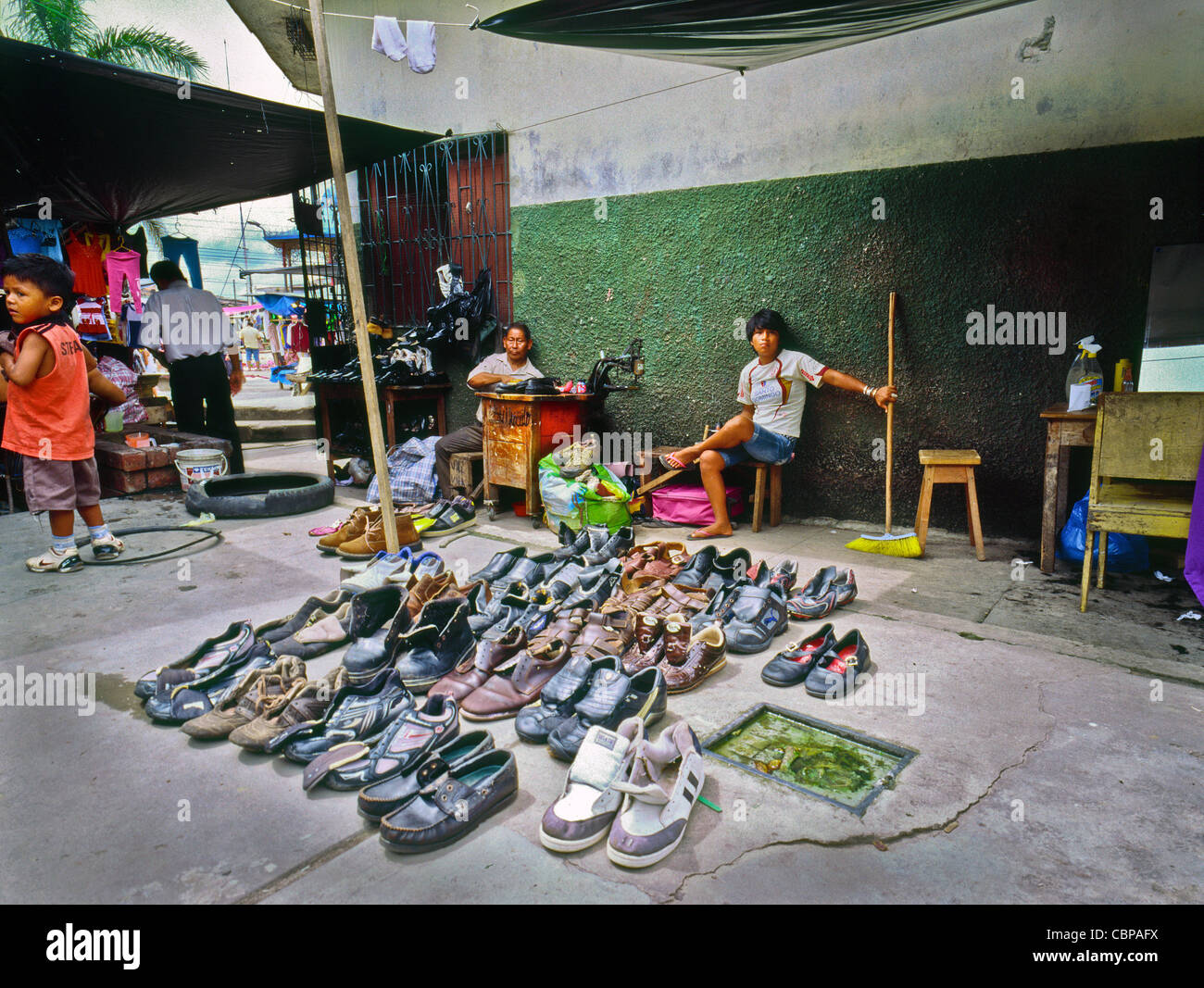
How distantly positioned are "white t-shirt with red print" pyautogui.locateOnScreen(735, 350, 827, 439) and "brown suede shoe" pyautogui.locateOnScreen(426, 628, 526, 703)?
3.18 meters

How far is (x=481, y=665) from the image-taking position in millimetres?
2896

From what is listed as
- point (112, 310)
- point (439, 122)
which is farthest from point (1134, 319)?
point (112, 310)

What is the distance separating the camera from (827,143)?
5281 millimetres

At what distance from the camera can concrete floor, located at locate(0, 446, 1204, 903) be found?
6.00 ft

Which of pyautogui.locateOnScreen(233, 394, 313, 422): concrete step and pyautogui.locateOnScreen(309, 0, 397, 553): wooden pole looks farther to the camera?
pyautogui.locateOnScreen(233, 394, 313, 422): concrete step

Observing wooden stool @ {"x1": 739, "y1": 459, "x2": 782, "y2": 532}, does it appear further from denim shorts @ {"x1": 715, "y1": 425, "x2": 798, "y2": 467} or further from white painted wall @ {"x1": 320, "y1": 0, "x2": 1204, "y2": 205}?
white painted wall @ {"x1": 320, "y1": 0, "x2": 1204, "y2": 205}

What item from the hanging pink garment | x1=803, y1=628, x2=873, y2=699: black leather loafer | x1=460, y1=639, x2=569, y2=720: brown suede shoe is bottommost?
x1=803, y1=628, x2=873, y2=699: black leather loafer

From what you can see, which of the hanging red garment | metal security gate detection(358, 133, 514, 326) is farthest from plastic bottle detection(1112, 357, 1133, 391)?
the hanging red garment

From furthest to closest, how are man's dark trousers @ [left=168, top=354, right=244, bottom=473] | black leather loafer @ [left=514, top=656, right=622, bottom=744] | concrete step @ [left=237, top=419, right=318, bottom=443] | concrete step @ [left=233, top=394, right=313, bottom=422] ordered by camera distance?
concrete step @ [left=233, top=394, right=313, bottom=422] < concrete step @ [left=237, top=419, right=318, bottom=443] < man's dark trousers @ [left=168, top=354, right=244, bottom=473] < black leather loafer @ [left=514, top=656, right=622, bottom=744]

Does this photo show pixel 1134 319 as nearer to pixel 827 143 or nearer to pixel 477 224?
pixel 827 143

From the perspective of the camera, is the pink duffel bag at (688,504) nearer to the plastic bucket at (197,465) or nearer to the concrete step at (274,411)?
the plastic bucket at (197,465)

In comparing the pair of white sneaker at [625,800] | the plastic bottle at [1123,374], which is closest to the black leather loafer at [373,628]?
the pair of white sneaker at [625,800]

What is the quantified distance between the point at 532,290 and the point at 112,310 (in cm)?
490

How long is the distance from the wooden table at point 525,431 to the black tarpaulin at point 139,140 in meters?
3.16
